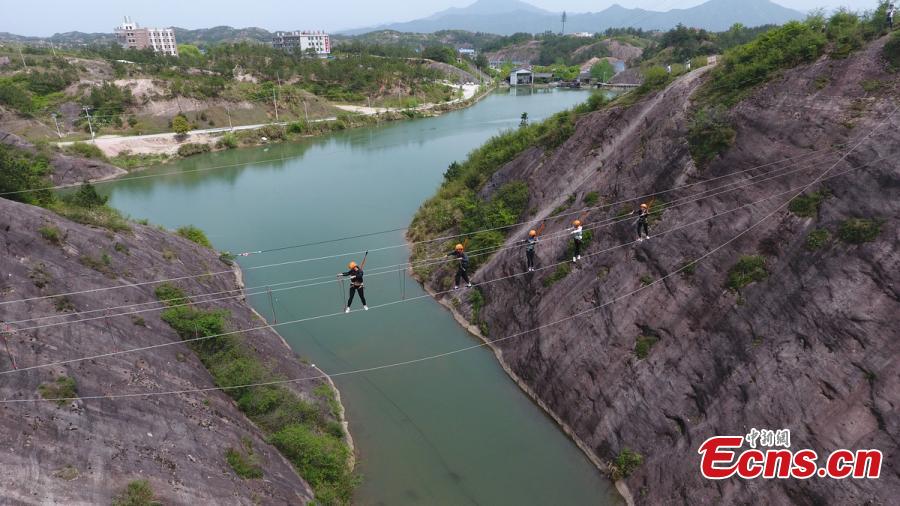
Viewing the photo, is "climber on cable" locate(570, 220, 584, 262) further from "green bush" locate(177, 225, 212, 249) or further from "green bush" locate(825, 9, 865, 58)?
"green bush" locate(177, 225, 212, 249)

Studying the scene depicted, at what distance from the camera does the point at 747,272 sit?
48.4ft

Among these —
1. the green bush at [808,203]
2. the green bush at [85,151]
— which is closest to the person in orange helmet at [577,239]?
the green bush at [808,203]

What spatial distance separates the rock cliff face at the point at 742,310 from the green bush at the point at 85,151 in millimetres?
49835

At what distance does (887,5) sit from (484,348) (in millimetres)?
19585

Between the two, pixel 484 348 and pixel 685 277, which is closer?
pixel 685 277

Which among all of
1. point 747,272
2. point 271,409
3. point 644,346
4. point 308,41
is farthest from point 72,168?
point 308,41

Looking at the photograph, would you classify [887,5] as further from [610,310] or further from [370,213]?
[370,213]

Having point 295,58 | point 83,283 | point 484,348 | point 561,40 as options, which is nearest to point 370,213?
point 484,348

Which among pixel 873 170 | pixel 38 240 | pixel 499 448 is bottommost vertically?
pixel 499 448

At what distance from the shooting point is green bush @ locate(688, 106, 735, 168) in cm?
1766

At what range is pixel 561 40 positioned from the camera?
590 ft

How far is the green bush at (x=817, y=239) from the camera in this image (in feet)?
45.0

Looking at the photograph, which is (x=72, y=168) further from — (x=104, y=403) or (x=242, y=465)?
(x=242, y=465)

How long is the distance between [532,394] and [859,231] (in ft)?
36.4
